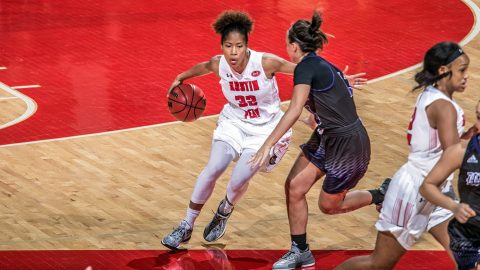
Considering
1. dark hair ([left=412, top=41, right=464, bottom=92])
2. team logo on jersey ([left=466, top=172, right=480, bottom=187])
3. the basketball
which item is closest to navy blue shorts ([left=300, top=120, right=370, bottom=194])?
dark hair ([left=412, top=41, right=464, bottom=92])

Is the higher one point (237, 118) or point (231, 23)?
point (231, 23)

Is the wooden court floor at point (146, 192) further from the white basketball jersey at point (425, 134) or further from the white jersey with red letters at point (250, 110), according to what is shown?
the white basketball jersey at point (425, 134)

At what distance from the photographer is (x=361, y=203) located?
9000mm

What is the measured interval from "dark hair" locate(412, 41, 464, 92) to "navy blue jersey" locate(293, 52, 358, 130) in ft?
3.83

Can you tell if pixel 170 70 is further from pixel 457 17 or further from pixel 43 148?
pixel 457 17


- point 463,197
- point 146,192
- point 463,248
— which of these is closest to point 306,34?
point 463,197

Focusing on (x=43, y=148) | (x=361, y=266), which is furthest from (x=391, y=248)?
(x=43, y=148)

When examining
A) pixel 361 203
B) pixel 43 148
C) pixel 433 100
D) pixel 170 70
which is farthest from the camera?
pixel 170 70

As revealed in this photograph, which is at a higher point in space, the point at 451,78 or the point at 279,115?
the point at 451,78

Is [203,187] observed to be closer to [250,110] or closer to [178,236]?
[178,236]

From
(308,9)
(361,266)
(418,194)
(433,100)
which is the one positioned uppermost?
(433,100)

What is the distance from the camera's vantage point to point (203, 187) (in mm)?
8930

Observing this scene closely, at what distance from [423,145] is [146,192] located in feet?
12.9

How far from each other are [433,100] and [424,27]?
908cm
